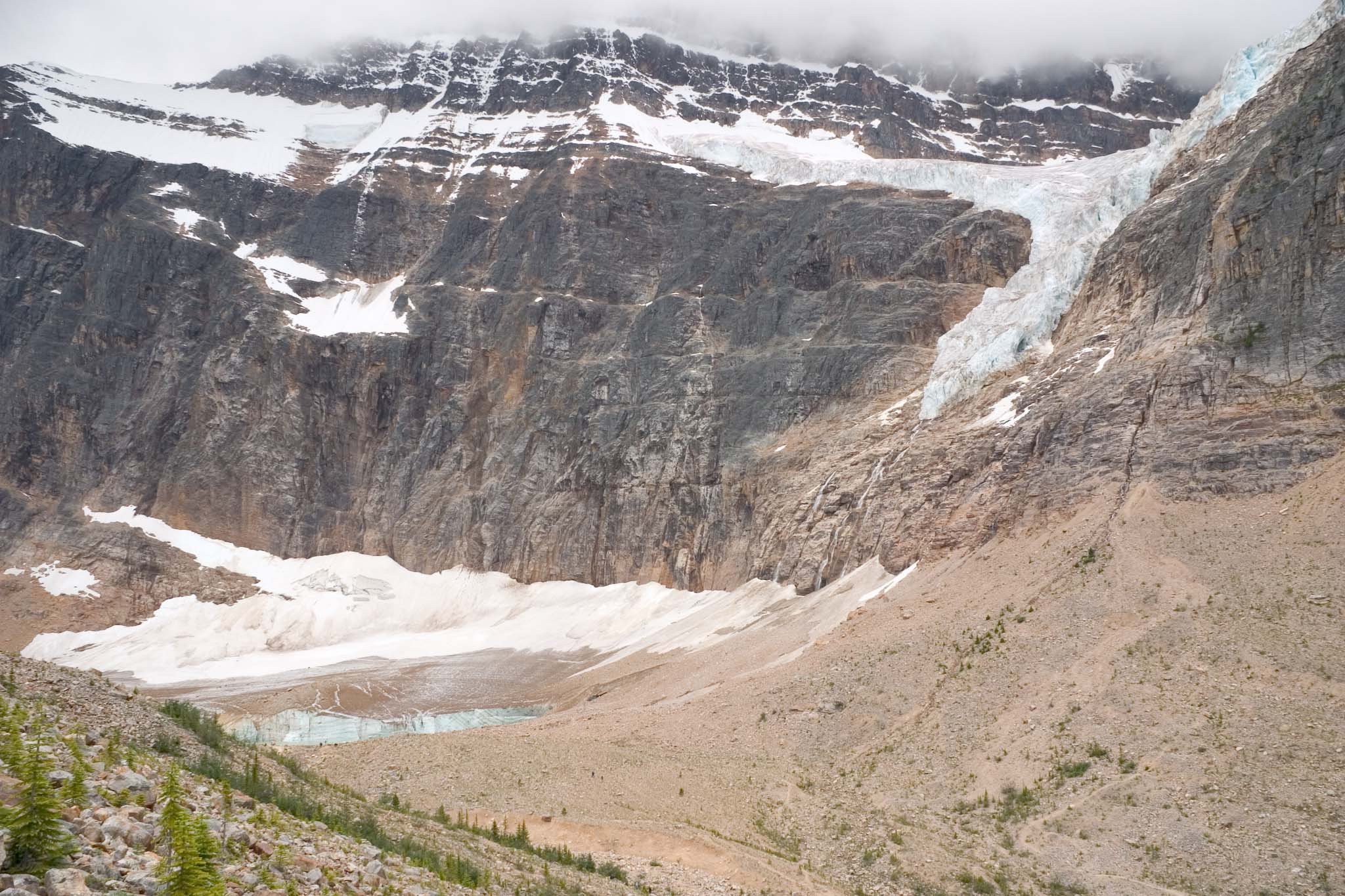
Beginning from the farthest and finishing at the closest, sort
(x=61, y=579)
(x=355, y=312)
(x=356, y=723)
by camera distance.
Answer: (x=355, y=312), (x=61, y=579), (x=356, y=723)

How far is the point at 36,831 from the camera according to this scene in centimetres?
801

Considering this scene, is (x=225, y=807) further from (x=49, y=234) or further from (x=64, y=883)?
(x=49, y=234)

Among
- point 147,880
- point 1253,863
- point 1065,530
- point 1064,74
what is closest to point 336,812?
point 147,880

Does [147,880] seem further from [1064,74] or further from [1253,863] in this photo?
[1064,74]

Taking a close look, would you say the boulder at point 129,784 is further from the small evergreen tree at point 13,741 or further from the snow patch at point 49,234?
the snow patch at point 49,234

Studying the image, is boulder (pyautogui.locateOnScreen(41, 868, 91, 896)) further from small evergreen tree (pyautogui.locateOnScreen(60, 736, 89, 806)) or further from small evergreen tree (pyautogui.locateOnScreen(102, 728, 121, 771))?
small evergreen tree (pyautogui.locateOnScreen(102, 728, 121, 771))

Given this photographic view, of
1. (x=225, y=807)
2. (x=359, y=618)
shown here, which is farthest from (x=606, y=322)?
(x=225, y=807)

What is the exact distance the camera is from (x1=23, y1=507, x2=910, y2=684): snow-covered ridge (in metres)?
62.1

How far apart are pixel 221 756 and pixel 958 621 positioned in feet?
80.3

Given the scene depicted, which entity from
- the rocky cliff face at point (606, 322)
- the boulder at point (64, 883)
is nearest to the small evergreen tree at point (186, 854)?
the boulder at point (64, 883)

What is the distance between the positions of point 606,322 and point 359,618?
31039 millimetres

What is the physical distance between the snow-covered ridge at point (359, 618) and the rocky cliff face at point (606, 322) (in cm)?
206

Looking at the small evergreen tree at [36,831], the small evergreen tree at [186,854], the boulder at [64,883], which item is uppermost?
the small evergreen tree at [36,831]

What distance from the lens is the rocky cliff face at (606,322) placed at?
39.4m
